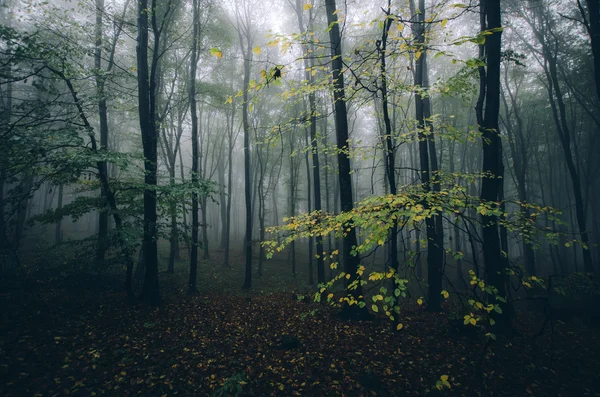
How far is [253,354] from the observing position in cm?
646

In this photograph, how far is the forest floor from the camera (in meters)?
5.12

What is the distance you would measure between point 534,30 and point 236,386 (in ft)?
71.6

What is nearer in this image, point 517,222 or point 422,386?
point 517,222

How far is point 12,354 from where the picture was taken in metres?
5.27

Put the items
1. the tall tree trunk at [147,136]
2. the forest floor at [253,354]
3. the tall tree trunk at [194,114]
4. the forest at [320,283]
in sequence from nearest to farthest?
the forest at [320,283], the forest floor at [253,354], the tall tree trunk at [147,136], the tall tree trunk at [194,114]

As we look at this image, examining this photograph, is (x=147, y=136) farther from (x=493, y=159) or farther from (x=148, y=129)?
(x=493, y=159)

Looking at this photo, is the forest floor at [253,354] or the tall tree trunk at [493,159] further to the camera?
the tall tree trunk at [493,159]

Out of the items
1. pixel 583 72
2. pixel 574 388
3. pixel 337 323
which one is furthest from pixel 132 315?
pixel 583 72

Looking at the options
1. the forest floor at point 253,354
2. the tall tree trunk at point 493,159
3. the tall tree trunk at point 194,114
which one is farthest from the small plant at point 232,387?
the tall tree trunk at point 493,159

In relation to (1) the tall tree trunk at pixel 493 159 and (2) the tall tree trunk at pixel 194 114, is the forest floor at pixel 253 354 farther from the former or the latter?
(2) the tall tree trunk at pixel 194 114

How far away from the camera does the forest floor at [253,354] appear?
201 inches

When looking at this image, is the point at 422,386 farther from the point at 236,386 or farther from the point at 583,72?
the point at 583,72

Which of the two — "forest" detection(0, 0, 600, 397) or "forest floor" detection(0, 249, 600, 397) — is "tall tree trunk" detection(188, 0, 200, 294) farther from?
"forest floor" detection(0, 249, 600, 397)

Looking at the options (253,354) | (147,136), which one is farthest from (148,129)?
(253,354)
